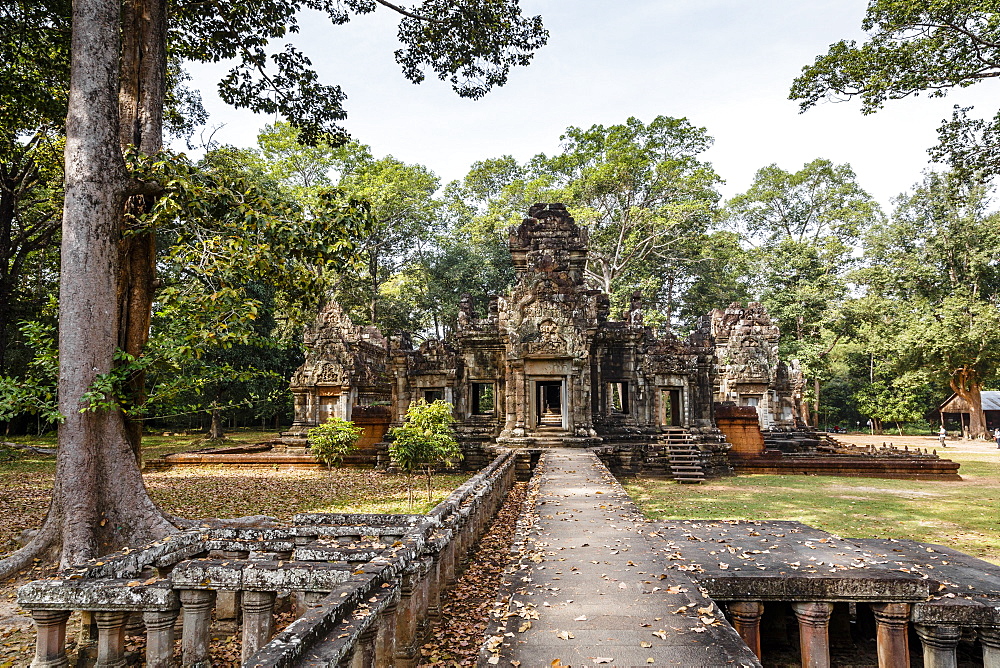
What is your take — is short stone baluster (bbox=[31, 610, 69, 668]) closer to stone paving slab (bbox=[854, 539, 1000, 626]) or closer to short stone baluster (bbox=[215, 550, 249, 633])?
short stone baluster (bbox=[215, 550, 249, 633])

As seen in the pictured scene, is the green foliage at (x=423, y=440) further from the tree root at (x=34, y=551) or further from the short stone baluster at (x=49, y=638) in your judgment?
the short stone baluster at (x=49, y=638)

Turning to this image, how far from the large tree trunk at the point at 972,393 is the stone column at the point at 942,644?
111 ft

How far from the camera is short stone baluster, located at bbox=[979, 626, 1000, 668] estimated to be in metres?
4.89

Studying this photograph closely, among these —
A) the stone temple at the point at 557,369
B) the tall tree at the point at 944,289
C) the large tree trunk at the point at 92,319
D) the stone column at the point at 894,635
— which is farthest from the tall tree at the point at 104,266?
the tall tree at the point at 944,289

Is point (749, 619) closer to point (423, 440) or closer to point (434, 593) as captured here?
point (434, 593)

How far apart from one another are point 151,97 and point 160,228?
2115 millimetres

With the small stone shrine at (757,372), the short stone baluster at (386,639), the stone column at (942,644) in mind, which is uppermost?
the small stone shrine at (757,372)

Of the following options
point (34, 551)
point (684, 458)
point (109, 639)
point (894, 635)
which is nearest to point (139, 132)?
point (34, 551)

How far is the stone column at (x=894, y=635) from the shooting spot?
505 centimetres

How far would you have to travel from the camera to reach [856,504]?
41.8 feet

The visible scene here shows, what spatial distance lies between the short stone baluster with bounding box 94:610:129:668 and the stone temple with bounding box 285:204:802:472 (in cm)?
1274

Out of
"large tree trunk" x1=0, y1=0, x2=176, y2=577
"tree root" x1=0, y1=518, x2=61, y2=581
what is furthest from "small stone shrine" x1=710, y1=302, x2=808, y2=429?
"tree root" x1=0, y1=518, x2=61, y2=581

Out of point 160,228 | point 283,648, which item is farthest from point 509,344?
point 283,648

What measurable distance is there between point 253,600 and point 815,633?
199 inches
